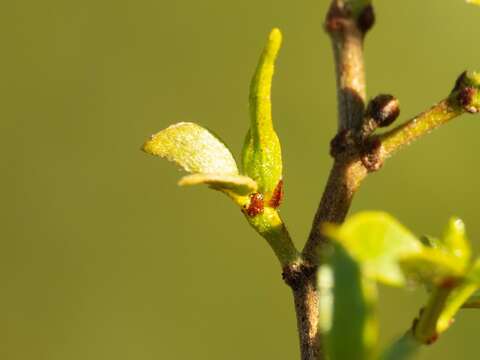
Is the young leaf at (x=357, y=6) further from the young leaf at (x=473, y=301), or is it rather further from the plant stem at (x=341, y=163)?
the young leaf at (x=473, y=301)

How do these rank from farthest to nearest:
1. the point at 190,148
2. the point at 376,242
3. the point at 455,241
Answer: the point at 190,148 → the point at 455,241 → the point at 376,242

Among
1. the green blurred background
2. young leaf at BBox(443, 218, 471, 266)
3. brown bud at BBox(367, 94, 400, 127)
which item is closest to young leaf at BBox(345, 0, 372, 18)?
brown bud at BBox(367, 94, 400, 127)

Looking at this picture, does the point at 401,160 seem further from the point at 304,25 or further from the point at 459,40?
the point at 304,25

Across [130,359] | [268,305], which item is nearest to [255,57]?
[268,305]

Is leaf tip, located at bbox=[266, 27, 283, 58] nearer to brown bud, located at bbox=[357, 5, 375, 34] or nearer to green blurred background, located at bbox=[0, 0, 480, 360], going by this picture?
brown bud, located at bbox=[357, 5, 375, 34]

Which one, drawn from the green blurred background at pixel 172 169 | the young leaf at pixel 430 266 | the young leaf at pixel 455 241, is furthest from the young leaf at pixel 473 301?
the green blurred background at pixel 172 169

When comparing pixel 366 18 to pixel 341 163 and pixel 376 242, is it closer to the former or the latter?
pixel 341 163

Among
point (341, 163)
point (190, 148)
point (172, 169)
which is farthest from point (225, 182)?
point (172, 169)
